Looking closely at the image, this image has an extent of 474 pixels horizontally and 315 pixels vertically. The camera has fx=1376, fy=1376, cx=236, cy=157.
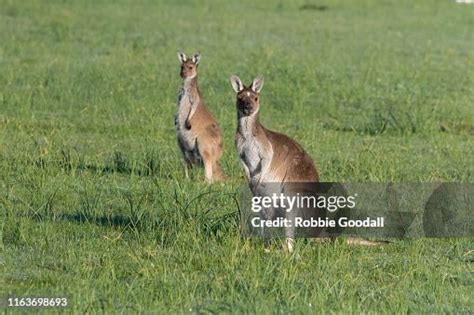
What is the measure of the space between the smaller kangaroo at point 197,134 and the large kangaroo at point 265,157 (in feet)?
6.84

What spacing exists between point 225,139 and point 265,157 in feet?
13.9

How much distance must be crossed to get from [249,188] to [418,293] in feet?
5.33

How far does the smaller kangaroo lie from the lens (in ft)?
35.1

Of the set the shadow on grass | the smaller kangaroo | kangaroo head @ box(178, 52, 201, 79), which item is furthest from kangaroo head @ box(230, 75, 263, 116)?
kangaroo head @ box(178, 52, 201, 79)

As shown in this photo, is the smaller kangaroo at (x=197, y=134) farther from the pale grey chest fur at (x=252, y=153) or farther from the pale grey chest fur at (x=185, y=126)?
the pale grey chest fur at (x=252, y=153)

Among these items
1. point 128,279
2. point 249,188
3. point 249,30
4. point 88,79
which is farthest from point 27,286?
point 249,30

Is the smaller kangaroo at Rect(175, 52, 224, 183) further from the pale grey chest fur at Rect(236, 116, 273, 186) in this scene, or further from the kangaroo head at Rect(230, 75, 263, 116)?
the pale grey chest fur at Rect(236, 116, 273, 186)

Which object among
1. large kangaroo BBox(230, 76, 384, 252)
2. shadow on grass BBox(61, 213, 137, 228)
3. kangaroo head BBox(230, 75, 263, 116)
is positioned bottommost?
shadow on grass BBox(61, 213, 137, 228)

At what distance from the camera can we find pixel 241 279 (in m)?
7.15

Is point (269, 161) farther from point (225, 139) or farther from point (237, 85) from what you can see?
point (225, 139)

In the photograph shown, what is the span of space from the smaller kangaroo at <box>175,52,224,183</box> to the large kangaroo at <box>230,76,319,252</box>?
2.08 metres

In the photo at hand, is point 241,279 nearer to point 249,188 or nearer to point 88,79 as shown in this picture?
point 249,188

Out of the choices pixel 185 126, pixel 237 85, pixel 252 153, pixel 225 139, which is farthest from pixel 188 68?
pixel 252 153

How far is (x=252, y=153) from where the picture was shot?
8242mm
